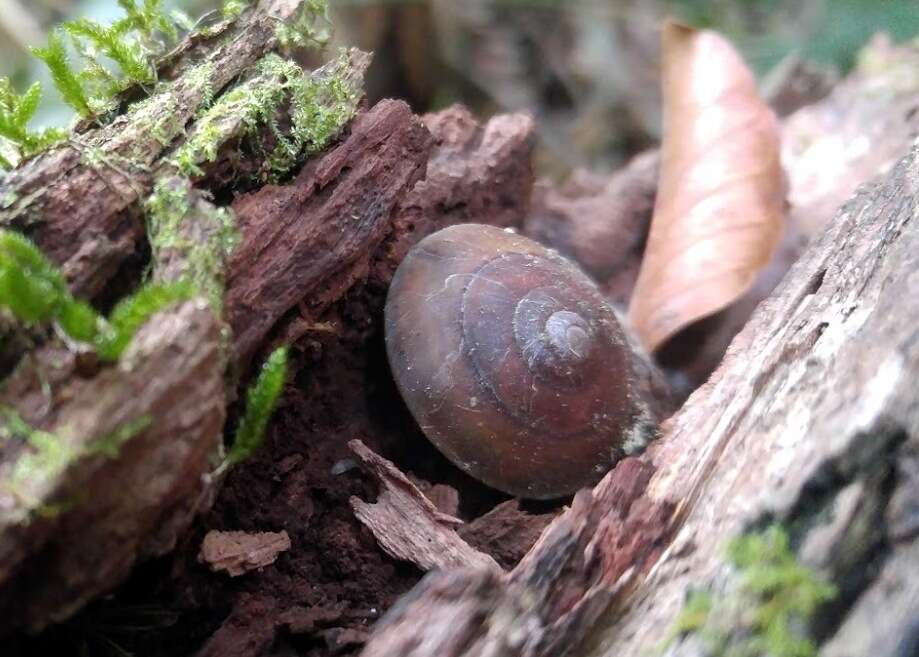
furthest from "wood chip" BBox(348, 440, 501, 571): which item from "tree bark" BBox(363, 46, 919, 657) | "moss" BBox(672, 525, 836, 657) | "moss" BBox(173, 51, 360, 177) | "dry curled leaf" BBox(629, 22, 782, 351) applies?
"dry curled leaf" BBox(629, 22, 782, 351)

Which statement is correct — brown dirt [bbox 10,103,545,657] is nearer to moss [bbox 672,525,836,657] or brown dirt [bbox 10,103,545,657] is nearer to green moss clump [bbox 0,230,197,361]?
green moss clump [bbox 0,230,197,361]

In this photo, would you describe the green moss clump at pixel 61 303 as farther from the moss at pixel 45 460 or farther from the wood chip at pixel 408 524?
the wood chip at pixel 408 524

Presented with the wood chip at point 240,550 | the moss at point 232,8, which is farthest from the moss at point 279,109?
the wood chip at point 240,550

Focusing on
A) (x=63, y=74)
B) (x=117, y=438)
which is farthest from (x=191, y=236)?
(x=63, y=74)

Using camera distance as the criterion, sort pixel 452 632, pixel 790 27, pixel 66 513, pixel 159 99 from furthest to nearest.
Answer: pixel 790 27 → pixel 159 99 → pixel 452 632 → pixel 66 513

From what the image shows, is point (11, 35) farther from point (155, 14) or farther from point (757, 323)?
point (757, 323)

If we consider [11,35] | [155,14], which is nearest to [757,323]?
[155,14]
